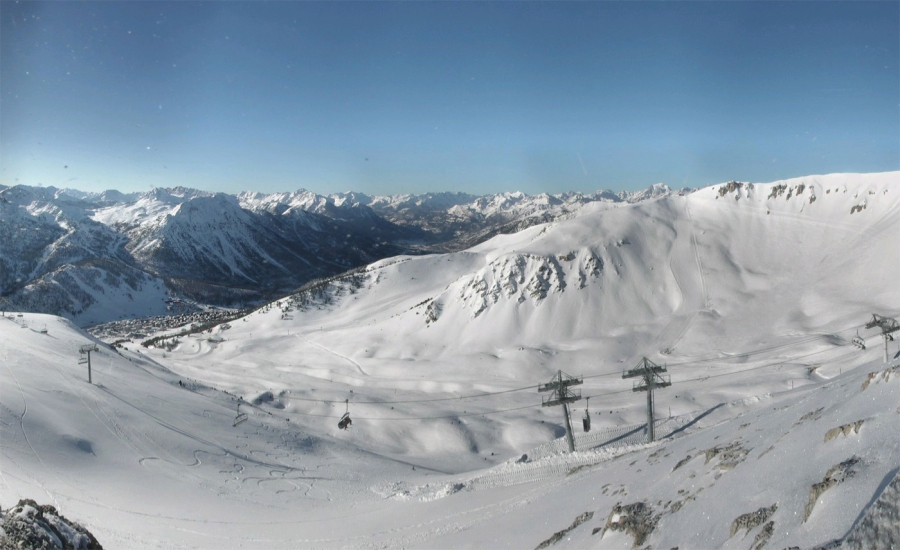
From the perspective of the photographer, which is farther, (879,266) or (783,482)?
(879,266)

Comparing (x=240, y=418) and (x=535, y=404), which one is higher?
(x=240, y=418)

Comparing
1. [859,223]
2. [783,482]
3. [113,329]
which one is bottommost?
[113,329]

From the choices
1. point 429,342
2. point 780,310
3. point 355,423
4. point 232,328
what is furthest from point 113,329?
point 780,310

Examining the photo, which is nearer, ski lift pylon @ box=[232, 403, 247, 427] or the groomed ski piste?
the groomed ski piste

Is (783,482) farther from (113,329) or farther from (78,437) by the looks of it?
(113,329)

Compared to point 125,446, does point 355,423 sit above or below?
below

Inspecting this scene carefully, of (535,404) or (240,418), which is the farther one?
(535,404)

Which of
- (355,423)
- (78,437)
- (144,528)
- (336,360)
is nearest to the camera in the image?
(144,528)

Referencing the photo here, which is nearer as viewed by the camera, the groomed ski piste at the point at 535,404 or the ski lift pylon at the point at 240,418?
the groomed ski piste at the point at 535,404
